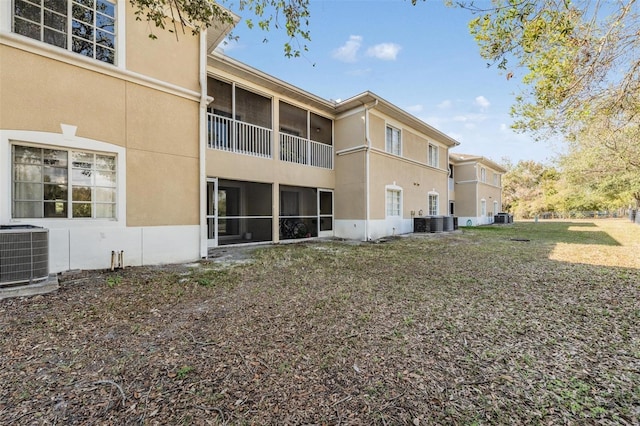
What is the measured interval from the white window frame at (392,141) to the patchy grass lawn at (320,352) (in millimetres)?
9314

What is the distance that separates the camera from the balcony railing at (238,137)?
30.2 ft

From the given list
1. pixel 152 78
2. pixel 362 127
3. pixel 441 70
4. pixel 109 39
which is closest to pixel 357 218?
pixel 362 127

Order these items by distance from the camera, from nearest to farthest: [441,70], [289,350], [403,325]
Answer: [289,350] → [403,325] → [441,70]

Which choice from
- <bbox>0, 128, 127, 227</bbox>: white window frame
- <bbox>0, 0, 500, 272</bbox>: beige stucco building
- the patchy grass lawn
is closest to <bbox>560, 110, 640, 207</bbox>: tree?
the patchy grass lawn

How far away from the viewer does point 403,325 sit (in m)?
3.40

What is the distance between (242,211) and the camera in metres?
12.8

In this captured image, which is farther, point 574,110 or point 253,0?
point 574,110

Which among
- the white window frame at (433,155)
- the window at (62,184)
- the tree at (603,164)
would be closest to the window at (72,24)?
the window at (62,184)

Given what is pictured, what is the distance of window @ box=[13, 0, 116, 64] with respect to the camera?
509 cm

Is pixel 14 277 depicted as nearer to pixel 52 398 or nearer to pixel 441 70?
pixel 52 398

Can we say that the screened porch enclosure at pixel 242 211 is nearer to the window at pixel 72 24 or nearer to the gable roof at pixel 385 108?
the window at pixel 72 24

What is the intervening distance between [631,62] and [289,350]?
672 cm

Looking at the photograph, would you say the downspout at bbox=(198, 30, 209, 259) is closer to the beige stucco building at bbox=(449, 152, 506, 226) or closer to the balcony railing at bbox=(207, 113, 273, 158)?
the balcony railing at bbox=(207, 113, 273, 158)

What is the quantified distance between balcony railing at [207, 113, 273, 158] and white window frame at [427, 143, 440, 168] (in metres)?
10.8
